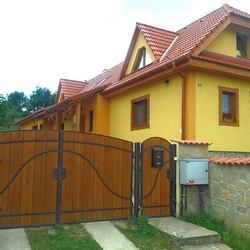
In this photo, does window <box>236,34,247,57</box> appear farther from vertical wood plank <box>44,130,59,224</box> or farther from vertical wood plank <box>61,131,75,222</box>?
vertical wood plank <box>44,130,59,224</box>

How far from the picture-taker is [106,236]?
5.16 m

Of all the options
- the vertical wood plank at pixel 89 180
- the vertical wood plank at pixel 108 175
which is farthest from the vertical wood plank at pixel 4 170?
the vertical wood plank at pixel 108 175

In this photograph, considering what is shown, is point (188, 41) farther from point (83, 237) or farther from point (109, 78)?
point (83, 237)

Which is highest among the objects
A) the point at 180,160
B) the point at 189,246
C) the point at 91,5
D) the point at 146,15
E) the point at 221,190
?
the point at 146,15

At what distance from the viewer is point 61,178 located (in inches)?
223

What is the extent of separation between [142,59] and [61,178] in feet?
28.6

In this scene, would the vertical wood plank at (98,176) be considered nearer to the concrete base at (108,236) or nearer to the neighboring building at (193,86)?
the concrete base at (108,236)

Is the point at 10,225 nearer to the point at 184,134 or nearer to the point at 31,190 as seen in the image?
the point at 31,190

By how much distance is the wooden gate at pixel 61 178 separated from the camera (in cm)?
536

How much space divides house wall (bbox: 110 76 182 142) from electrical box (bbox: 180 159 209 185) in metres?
3.25

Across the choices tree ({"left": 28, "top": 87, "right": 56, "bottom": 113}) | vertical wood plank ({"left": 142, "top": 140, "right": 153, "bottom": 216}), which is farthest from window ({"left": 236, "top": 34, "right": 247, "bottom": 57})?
tree ({"left": 28, "top": 87, "right": 56, "bottom": 113})

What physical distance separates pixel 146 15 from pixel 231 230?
1438 cm

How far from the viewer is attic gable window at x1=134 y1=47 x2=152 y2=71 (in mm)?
12781

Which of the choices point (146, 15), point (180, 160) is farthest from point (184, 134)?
point (146, 15)
